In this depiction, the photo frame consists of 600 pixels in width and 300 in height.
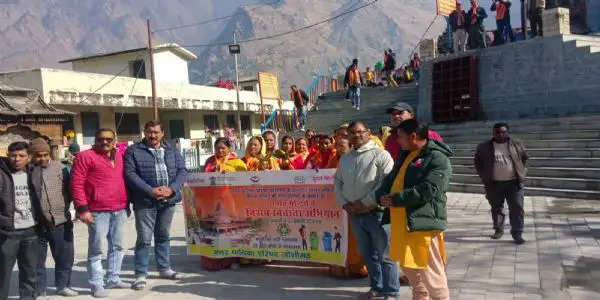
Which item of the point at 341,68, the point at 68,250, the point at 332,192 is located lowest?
the point at 68,250

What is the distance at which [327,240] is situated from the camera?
17.0 feet

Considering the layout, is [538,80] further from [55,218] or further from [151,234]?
[55,218]

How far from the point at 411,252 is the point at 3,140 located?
40.7 feet

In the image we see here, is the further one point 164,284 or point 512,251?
point 512,251

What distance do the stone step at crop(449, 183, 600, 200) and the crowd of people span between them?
386 cm

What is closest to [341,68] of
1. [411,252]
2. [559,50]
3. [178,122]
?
[178,122]

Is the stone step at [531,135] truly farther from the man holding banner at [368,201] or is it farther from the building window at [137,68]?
the building window at [137,68]

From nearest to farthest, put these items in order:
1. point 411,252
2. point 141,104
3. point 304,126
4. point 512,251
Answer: point 411,252 → point 512,251 → point 304,126 → point 141,104

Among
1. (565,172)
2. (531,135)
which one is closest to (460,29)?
(531,135)

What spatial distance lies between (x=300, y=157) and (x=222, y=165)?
4.63 feet

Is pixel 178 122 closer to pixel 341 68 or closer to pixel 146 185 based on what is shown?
pixel 146 185

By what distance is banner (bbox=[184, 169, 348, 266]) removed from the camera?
5180 mm

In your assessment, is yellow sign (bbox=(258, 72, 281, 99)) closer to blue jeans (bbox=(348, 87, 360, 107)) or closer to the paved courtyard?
blue jeans (bbox=(348, 87, 360, 107))

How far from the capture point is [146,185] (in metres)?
5.23
